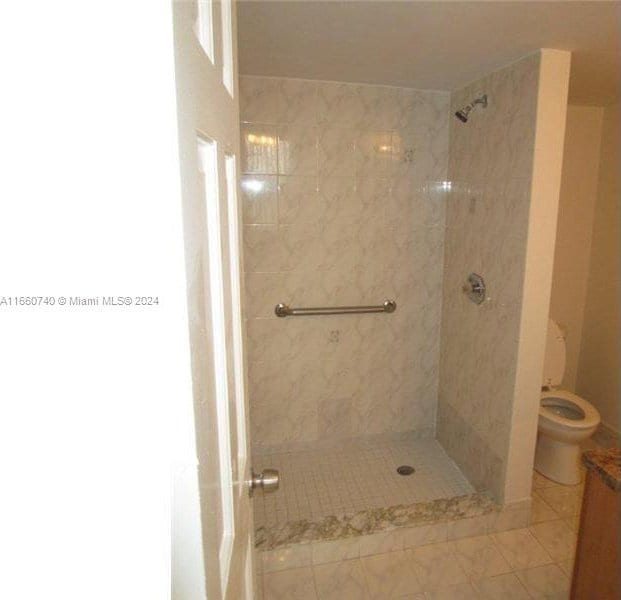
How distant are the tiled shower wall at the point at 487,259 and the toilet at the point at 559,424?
0.45 metres

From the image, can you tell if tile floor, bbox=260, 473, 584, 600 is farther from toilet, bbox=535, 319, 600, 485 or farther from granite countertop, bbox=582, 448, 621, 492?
granite countertop, bbox=582, 448, 621, 492

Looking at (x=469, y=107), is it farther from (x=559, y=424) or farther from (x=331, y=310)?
(x=559, y=424)

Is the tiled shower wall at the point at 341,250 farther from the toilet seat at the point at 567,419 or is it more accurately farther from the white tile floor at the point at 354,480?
the toilet seat at the point at 567,419

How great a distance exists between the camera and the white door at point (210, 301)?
36 centimetres

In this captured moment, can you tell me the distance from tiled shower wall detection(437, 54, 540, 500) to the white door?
137 cm

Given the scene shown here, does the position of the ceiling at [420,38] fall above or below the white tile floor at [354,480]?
above

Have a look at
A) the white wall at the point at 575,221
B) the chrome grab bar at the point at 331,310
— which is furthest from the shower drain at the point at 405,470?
the white wall at the point at 575,221

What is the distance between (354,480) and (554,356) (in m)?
1.38

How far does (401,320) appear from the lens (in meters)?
2.38

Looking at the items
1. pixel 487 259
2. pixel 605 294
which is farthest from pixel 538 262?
pixel 605 294

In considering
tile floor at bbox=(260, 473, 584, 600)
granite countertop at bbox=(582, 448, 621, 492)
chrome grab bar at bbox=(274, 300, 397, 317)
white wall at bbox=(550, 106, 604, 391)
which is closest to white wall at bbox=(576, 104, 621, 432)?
white wall at bbox=(550, 106, 604, 391)

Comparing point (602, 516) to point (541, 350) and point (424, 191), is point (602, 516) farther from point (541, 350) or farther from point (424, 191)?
point (424, 191)

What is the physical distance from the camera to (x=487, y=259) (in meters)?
1.91

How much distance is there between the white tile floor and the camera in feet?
6.56
